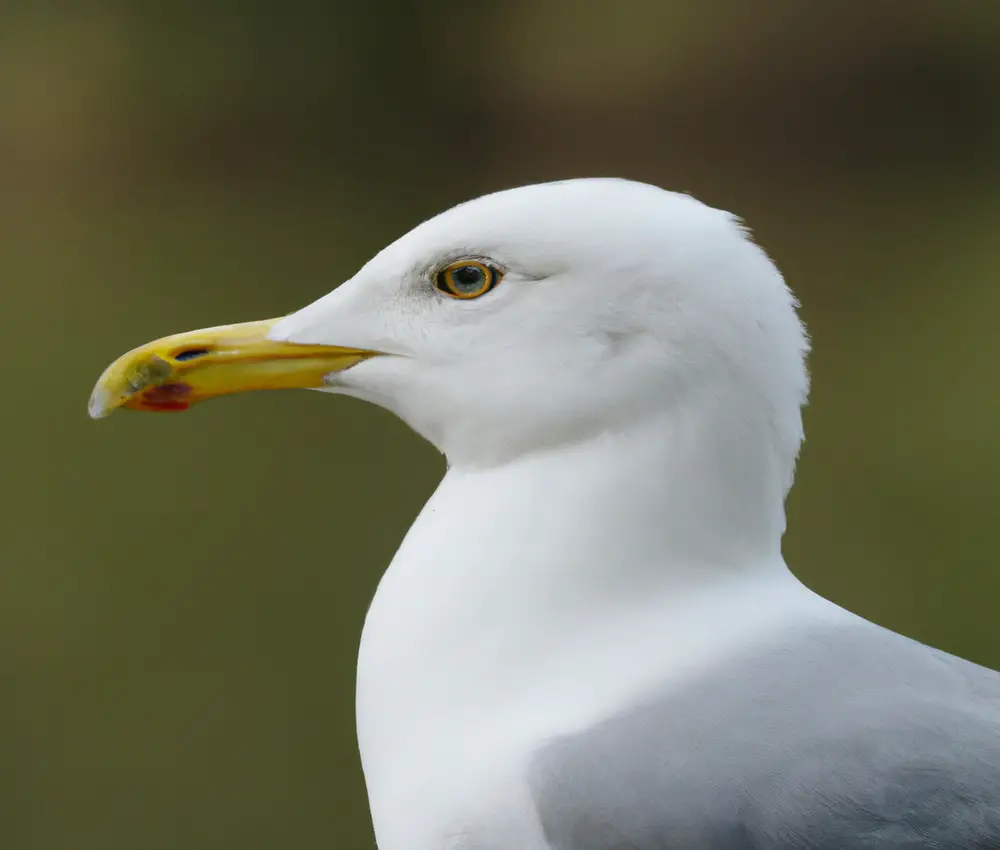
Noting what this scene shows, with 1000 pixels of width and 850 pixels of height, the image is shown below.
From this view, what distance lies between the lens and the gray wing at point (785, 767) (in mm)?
567

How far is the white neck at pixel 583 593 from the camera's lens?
0.64 metres

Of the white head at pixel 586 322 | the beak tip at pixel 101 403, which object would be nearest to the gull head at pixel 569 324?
the white head at pixel 586 322

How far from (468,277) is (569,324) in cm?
6

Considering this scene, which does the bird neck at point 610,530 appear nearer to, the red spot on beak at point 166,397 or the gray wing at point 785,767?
the gray wing at point 785,767

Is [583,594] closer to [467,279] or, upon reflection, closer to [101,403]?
[467,279]

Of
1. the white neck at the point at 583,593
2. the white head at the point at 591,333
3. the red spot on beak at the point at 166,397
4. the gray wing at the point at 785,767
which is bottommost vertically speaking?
the gray wing at the point at 785,767

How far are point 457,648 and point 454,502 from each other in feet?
0.26

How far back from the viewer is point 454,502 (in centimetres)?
70

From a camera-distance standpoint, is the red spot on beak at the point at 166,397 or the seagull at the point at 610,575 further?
the red spot on beak at the point at 166,397

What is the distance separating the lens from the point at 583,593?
2.13 feet

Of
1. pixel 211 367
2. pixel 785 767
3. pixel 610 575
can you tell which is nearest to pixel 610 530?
pixel 610 575

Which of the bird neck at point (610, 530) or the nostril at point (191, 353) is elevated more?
the nostril at point (191, 353)

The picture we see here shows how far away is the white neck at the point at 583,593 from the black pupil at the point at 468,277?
0.09 m

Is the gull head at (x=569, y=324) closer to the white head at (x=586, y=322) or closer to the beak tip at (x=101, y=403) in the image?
the white head at (x=586, y=322)
